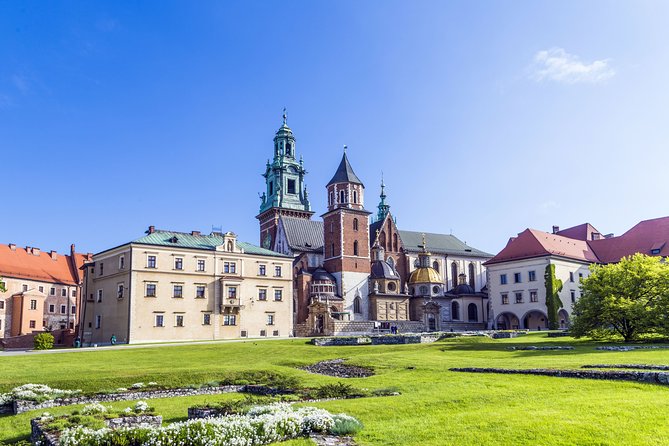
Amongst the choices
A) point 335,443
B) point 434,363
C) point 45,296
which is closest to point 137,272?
point 45,296

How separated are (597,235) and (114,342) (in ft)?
218

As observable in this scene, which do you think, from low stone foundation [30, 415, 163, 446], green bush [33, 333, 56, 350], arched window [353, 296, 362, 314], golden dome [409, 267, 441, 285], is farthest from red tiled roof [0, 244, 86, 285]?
low stone foundation [30, 415, 163, 446]

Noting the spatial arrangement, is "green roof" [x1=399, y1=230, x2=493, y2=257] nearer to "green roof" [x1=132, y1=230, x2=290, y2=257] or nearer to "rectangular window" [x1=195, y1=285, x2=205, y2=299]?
"green roof" [x1=132, y1=230, x2=290, y2=257]

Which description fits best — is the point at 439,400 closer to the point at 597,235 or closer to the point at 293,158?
the point at 597,235

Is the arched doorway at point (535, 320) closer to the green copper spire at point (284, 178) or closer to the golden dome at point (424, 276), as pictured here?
the golden dome at point (424, 276)

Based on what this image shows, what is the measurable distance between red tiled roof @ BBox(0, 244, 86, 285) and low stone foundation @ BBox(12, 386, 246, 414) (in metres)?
60.8

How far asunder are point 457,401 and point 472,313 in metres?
73.7

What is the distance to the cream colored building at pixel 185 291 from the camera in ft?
187

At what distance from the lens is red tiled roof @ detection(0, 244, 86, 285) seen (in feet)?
247

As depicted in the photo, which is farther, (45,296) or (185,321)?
(45,296)

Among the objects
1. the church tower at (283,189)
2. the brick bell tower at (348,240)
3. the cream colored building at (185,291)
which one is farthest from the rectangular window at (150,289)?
the church tower at (283,189)

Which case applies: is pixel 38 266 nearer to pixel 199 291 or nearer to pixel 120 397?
pixel 199 291

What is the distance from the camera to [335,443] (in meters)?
11.4

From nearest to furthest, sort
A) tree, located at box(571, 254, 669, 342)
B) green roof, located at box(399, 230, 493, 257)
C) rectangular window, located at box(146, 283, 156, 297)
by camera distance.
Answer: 1. tree, located at box(571, 254, 669, 342)
2. rectangular window, located at box(146, 283, 156, 297)
3. green roof, located at box(399, 230, 493, 257)
